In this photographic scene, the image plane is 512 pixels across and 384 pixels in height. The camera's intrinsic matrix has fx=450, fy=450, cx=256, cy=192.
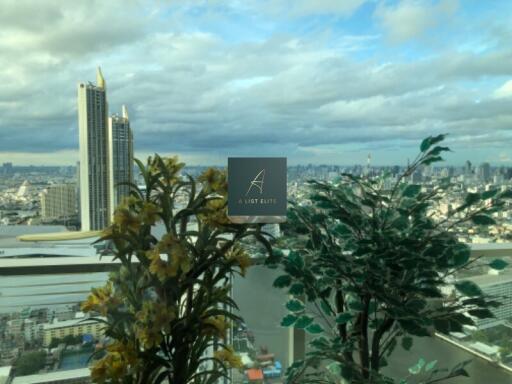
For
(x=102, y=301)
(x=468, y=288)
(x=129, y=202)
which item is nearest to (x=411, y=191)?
(x=468, y=288)

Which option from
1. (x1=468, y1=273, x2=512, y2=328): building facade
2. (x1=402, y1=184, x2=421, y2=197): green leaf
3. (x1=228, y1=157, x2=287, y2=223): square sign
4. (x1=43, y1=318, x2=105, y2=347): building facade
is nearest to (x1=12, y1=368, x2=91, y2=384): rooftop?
(x1=43, y1=318, x2=105, y2=347): building facade

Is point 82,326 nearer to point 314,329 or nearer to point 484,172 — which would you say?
point 314,329

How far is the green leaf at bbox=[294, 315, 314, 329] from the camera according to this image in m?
1.57

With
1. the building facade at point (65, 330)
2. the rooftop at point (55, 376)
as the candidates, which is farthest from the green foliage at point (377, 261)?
the rooftop at point (55, 376)

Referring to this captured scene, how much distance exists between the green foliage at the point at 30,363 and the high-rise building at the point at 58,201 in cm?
68

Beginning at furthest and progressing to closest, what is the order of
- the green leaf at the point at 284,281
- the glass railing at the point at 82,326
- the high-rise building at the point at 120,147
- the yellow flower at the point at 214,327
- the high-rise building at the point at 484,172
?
the high-rise building at the point at 484,172, the high-rise building at the point at 120,147, the glass railing at the point at 82,326, the green leaf at the point at 284,281, the yellow flower at the point at 214,327

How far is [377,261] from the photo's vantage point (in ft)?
4.54

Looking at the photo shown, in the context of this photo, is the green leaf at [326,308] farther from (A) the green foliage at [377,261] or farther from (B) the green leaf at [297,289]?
(B) the green leaf at [297,289]

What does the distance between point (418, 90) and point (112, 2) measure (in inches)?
71.6

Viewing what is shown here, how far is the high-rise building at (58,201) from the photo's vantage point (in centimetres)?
232

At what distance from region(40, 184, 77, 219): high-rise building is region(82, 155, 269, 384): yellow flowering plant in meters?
1.08

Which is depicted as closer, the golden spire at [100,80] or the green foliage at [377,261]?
the green foliage at [377,261]

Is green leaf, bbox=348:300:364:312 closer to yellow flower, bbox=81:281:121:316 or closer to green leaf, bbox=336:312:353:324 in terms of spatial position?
green leaf, bbox=336:312:353:324

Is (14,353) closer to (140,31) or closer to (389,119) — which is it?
(140,31)
